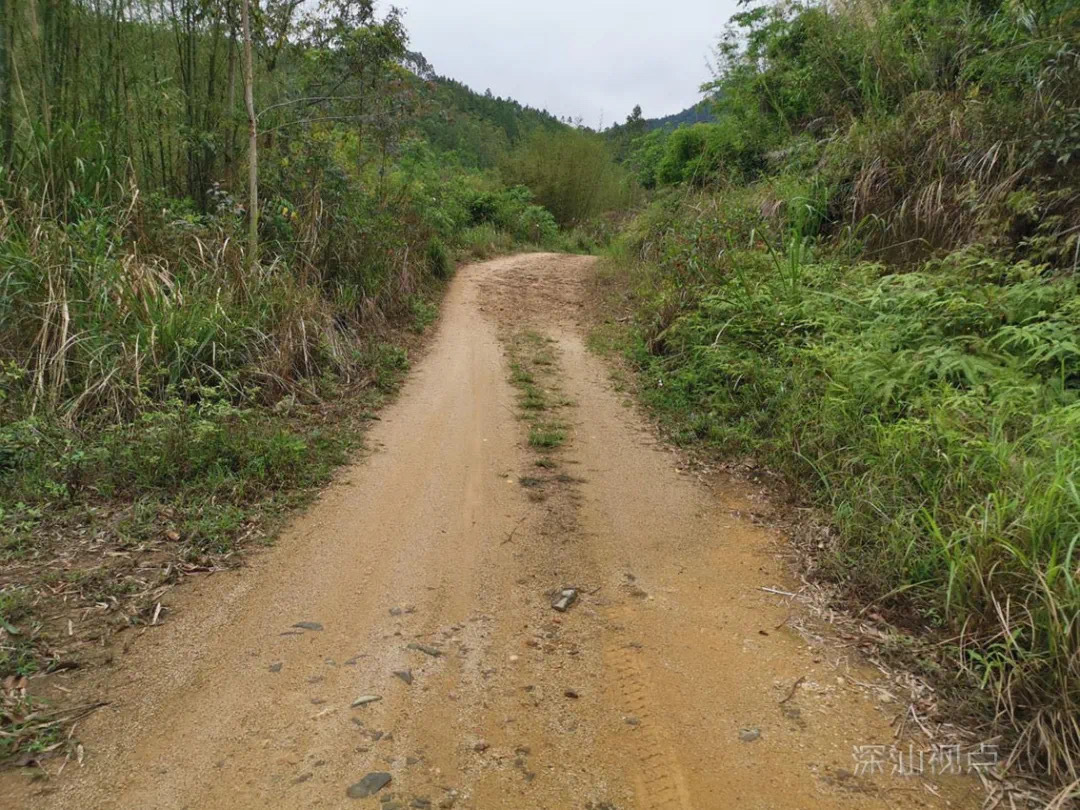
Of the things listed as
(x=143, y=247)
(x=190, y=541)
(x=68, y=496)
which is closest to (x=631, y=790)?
(x=190, y=541)

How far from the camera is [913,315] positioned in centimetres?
462

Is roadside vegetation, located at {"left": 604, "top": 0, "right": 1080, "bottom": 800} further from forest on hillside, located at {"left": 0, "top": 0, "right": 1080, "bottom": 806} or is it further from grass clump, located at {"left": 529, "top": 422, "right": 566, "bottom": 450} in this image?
grass clump, located at {"left": 529, "top": 422, "right": 566, "bottom": 450}

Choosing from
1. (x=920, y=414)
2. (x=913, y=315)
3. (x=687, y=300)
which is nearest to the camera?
(x=920, y=414)

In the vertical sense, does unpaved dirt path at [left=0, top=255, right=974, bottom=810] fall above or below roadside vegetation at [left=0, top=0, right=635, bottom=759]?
below

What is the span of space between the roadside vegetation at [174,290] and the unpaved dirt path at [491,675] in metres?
0.35

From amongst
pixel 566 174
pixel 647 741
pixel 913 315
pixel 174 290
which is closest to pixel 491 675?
pixel 647 741

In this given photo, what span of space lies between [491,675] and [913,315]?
3925 millimetres

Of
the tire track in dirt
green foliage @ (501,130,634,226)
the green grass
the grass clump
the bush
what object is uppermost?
green foliage @ (501,130,634,226)

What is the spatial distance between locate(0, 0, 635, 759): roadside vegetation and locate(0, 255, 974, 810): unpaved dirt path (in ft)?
1.14

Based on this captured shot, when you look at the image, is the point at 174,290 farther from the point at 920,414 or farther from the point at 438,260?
the point at 438,260

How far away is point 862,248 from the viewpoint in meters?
6.48

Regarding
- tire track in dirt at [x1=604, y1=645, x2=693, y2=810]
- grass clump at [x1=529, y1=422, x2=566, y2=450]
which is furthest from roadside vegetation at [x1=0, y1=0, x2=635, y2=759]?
tire track in dirt at [x1=604, y1=645, x2=693, y2=810]

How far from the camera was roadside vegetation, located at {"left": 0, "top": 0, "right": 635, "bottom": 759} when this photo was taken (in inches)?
128

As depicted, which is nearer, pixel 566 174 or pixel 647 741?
pixel 647 741
